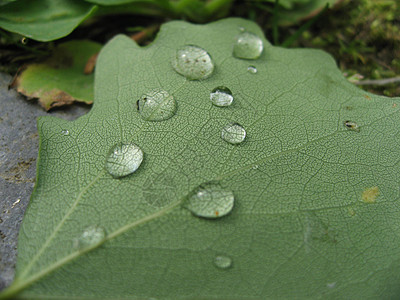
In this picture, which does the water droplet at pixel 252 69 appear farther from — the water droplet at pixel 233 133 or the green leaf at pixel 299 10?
the green leaf at pixel 299 10

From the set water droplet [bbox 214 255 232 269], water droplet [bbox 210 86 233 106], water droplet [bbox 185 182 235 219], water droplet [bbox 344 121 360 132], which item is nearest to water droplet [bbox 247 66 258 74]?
water droplet [bbox 210 86 233 106]

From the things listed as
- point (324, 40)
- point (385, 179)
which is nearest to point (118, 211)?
point (385, 179)

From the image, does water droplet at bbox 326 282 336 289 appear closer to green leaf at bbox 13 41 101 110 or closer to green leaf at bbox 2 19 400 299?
green leaf at bbox 2 19 400 299

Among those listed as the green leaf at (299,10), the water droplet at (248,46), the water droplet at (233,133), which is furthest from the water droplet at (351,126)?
the green leaf at (299,10)

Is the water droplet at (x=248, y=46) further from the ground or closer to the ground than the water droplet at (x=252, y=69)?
further from the ground

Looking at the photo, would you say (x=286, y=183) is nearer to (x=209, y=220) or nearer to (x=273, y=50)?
(x=209, y=220)

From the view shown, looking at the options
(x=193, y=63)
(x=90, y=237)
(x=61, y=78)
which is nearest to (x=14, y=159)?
(x=61, y=78)
